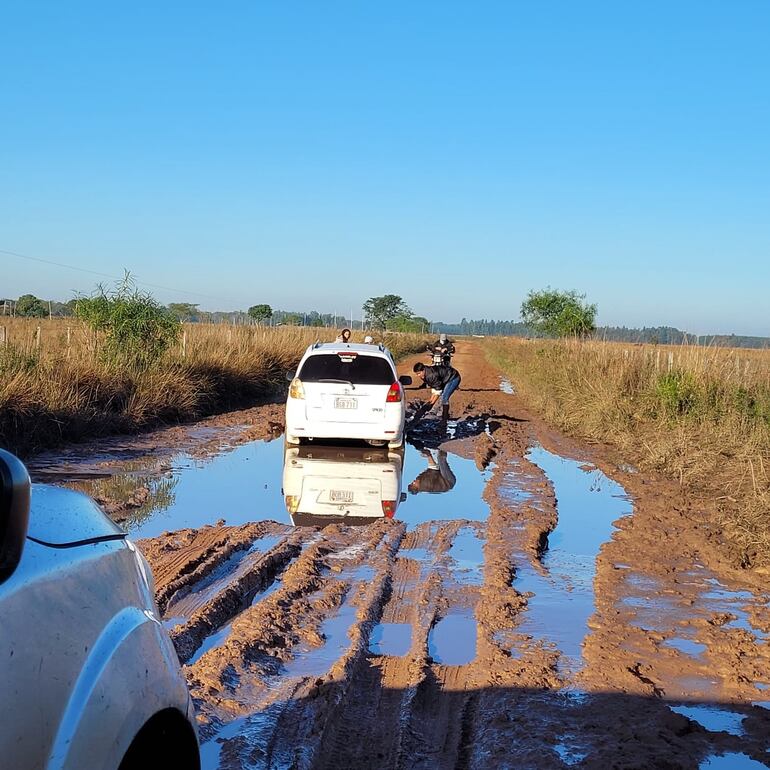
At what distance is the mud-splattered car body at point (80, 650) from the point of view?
6.27ft

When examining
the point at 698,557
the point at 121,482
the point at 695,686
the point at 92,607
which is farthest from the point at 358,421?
the point at 92,607

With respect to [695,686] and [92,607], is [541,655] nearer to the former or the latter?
[695,686]

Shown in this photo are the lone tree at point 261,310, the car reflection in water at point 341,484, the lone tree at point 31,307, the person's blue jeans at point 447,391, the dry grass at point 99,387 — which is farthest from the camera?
the lone tree at point 261,310

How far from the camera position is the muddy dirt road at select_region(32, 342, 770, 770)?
15.8ft

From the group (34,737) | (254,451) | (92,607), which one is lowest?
(254,451)

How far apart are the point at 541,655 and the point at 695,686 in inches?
36.1

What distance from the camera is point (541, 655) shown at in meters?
6.09

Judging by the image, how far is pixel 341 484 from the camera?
479 inches

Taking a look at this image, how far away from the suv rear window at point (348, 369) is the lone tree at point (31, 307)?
41.4 m

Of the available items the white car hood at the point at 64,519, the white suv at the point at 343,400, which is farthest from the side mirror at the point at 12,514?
the white suv at the point at 343,400

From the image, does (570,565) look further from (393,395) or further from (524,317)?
(524,317)

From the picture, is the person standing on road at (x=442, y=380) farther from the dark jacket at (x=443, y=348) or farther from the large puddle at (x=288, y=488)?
the large puddle at (x=288, y=488)

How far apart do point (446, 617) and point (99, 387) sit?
11924 mm

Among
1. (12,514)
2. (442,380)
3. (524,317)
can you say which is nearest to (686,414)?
(442,380)
